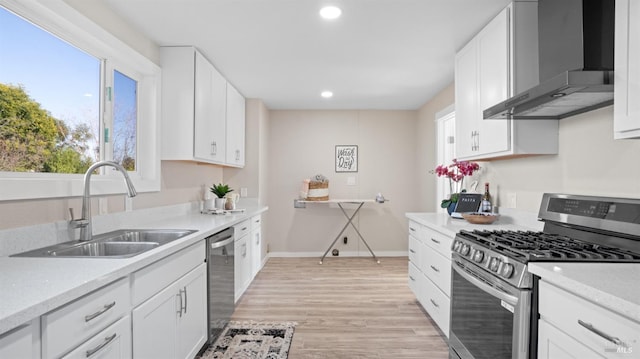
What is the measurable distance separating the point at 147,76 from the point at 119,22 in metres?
0.53

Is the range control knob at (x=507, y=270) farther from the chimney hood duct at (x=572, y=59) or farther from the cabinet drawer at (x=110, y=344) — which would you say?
the cabinet drawer at (x=110, y=344)

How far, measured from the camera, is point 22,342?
954mm

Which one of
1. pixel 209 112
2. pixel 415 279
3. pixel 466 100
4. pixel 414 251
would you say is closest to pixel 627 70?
pixel 466 100

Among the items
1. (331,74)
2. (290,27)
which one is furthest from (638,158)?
(331,74)

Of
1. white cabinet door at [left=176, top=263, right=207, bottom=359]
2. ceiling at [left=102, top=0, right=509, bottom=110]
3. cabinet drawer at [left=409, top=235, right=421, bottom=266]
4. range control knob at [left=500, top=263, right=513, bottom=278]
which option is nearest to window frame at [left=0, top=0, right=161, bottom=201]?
ceiling at [left=102, top=0, right=509, bottom=110]

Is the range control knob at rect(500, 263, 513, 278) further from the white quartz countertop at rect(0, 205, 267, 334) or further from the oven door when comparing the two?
the white quartz countertop at rect(0, 205, 267, 334)

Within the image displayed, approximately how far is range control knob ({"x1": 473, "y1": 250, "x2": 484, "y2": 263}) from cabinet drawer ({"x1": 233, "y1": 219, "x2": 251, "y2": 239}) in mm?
2025

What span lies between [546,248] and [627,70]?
2.60 feet

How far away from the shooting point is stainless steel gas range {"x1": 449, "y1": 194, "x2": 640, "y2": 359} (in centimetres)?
145

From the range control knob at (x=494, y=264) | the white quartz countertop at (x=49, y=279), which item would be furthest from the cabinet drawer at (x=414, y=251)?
the white quartz countertop at (x=49, y=279)

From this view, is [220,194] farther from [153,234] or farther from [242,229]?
[153,234]

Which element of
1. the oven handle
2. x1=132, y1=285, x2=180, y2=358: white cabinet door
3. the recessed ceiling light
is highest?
the recessed ceiling light

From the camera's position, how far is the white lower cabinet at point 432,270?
251cm

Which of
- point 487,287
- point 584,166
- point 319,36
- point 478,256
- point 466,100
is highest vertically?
point 319,36
